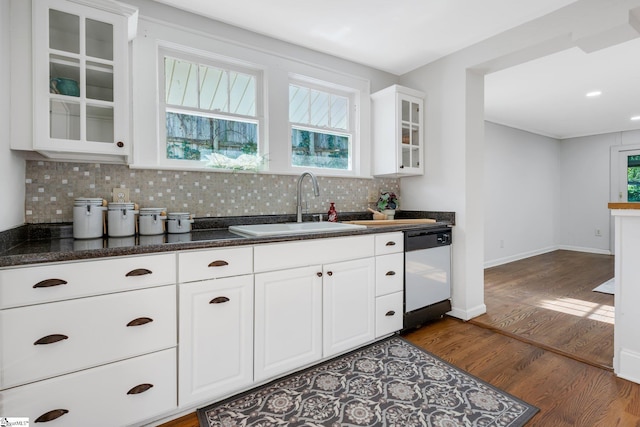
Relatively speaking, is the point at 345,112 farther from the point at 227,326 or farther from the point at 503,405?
the point at 503,405

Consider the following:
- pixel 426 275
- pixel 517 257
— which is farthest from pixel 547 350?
pixel 517 257

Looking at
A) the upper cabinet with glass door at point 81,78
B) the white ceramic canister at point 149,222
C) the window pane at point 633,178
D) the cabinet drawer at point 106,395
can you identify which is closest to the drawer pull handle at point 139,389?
the cabinet drawer at point 106,395

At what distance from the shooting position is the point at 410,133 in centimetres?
308

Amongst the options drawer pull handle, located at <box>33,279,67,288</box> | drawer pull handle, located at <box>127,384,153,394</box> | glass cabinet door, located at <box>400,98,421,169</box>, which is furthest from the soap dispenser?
drawer pull handle, located at <box>33,279,67,288</box>

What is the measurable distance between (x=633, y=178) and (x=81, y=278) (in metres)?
8.29

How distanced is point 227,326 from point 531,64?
361 cm

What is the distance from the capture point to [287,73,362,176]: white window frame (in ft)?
8.98

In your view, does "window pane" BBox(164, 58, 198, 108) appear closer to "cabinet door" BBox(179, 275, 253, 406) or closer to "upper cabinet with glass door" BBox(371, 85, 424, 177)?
"cabinet door" BBox(179, 275, 253, 406)

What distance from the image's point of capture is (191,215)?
215 cm

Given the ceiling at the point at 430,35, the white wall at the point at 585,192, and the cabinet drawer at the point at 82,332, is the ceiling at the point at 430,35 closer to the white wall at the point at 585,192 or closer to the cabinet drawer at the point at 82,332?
the cabinet drawer at the point at 82,332

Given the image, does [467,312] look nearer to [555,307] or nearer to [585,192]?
[555,307]

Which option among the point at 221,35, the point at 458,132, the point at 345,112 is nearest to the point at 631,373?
the point at 458,132

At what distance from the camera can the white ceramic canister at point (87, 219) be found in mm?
1645

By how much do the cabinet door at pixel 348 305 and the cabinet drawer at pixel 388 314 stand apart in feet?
0.21
